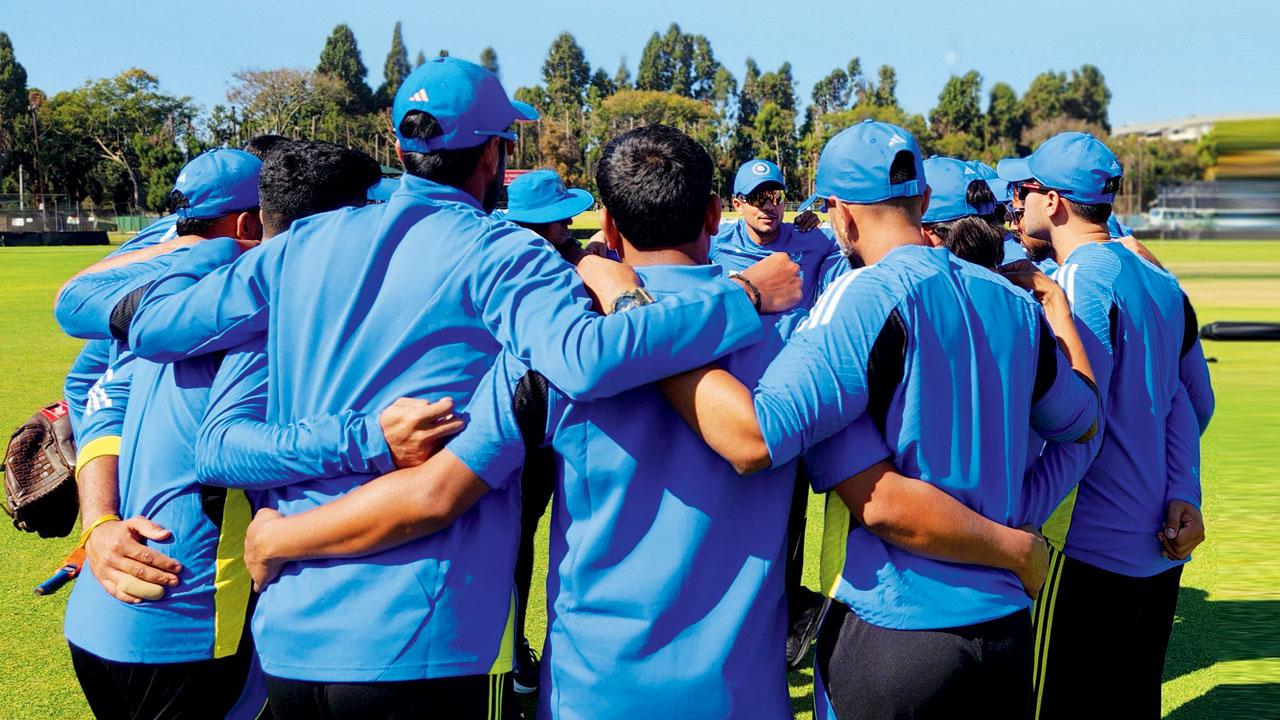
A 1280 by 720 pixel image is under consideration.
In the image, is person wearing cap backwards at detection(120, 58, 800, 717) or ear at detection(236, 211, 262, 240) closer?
person wearing cap backwards at detection(120, 58, 800, 717)

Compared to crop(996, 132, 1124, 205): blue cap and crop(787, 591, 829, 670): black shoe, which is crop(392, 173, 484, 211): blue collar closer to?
crop(996, 132, 1124, 205): blue cap

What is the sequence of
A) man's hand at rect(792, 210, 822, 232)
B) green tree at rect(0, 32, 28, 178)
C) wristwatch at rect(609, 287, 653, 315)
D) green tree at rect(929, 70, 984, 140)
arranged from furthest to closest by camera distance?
green tree at rect(929, 70, 984, 140) < green tree at rect(0, 32, 28, 178) < man's hand at rect(792, 210, 822, 232) < wristwatch at rect(609, 287, 653, 315)

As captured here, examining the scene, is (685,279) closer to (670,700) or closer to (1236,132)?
(670,700)

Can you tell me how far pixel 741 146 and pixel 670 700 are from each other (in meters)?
107

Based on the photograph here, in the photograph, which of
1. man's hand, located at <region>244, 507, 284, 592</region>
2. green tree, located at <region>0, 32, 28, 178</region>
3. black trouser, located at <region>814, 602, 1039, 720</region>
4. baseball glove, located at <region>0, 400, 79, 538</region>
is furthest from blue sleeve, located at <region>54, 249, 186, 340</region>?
green tree, located at <region>0, 32, 28, 178</region>

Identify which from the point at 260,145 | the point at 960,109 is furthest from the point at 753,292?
the point at 960,109

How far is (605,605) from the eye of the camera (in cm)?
228

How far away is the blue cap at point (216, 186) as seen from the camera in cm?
328

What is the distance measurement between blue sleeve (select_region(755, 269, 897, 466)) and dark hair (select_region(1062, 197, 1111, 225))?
5.17 feet

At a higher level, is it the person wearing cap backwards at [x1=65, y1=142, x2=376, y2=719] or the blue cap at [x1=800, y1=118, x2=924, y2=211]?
the blue cap at [x1=800, y1=118, x2=924, y2=211]

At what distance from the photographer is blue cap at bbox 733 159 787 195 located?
7.58m

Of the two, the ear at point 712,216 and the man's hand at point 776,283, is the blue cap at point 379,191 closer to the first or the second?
the ear at point 712,216

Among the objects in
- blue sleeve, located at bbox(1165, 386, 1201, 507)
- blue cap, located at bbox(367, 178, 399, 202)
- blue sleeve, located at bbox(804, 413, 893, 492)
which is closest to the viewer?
blue sleeve, located at bbox(804, 413, 893, 492)

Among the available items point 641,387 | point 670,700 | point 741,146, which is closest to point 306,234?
point 641,387
